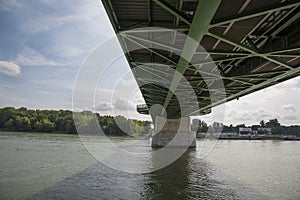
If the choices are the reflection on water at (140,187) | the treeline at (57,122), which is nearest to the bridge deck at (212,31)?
the reflection on water at (140,187)

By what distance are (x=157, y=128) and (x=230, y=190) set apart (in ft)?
96.2

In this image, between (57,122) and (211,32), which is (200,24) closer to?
(211,32)

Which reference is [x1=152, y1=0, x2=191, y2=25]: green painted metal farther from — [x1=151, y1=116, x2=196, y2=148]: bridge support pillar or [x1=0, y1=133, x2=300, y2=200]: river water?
[x1=151, y1=116, x2=196, y2=148]: bridge support pillar

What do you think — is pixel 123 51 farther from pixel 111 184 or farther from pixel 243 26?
pixel 111 184

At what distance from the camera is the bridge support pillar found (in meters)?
42.1

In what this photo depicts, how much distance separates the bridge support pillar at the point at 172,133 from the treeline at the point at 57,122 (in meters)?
16.4

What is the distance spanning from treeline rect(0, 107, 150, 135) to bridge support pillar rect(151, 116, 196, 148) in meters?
16.4

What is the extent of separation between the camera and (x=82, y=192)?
40.3 ft

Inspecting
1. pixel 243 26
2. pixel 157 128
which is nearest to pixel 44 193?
pixel 243 26

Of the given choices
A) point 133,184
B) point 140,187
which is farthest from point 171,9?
point 133,184

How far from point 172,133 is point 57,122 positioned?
31593 mm

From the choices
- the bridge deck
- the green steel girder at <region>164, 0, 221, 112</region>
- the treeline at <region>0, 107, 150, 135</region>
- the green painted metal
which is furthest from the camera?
the treeline at <region>0, 107, 150, 135</region>

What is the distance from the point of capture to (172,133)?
42000 mm

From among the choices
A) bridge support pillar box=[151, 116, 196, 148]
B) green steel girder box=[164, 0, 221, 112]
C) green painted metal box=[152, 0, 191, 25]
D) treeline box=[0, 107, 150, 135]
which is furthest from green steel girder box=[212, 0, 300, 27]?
treeline box=[0, 107, 150, 135]
